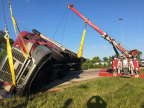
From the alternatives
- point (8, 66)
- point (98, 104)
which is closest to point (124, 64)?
point (98, 104)

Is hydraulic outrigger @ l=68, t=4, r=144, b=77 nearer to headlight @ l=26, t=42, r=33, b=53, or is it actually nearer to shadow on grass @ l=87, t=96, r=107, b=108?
shadow on grass @ l=87, t=96, r=107, b=108

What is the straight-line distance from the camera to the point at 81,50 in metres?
11.9

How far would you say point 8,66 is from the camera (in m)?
4.68

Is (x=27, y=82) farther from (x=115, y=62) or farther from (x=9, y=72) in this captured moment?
(x=115, y=62)

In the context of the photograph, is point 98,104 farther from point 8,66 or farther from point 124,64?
point 124,64

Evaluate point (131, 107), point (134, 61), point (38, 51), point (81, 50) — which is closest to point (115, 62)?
point (134, 61)

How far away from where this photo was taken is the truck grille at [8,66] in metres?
4.61

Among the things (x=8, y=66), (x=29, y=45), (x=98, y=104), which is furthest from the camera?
(x=29, y=45)

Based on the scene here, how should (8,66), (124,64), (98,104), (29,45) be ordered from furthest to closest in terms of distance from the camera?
(124,64), (29,45), (8,66), (98,104)

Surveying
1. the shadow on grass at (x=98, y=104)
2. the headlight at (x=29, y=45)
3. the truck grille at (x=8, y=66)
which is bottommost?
the shadow on grass at (x=98, y=104)

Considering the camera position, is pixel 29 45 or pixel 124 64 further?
pixel 124 64

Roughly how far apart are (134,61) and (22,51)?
9363 mm

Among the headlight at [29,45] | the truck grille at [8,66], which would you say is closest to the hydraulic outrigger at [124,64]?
the headlight at [29,45]

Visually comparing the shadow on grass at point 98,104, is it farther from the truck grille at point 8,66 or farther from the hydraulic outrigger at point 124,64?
the hydraulic outrigger at point 124,64
